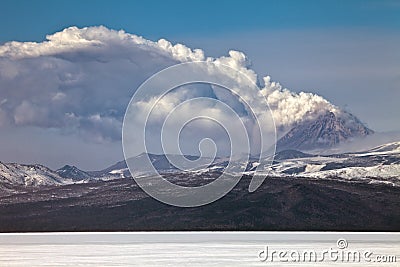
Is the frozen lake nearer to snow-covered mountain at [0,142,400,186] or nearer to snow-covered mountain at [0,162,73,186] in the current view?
snow-covered mountain at [0,142,400,186]

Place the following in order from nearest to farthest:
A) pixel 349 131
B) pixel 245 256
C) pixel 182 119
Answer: pixel 245 256
pixel 182 119
pixel 349 131

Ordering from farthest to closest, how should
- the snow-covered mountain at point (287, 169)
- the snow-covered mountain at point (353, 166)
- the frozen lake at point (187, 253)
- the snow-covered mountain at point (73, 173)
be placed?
the snow-covered mountain at point (353, 166)
the snow-covered mountain at point (287, 169)
the snow-covered mountain at point (73, 173)
the frozen lake at point (187, 253)

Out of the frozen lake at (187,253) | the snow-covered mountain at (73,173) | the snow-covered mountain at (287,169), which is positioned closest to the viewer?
the frozen lake at (187,253)

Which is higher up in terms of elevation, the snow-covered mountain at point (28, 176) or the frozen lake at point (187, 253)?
the snow-covered mountain at point (28, 176)

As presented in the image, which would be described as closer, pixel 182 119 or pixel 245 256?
pixel 245 256

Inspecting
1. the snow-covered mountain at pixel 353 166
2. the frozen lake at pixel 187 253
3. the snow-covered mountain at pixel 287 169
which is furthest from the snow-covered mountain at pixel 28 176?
the frozen lake at pixel 187 253

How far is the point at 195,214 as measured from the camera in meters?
45.5

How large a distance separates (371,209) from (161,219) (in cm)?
1104

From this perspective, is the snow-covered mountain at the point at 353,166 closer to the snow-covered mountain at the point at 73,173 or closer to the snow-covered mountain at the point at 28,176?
the snow-covered mountain at the point at 73,173

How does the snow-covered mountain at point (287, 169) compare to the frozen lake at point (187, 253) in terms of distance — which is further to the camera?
the snow-covered mountain at point (287, 169)

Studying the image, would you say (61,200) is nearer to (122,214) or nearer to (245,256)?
(122,214)

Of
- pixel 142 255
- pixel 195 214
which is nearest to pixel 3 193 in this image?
pixel 195 214

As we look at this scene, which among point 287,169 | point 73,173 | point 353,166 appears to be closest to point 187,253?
point 73,173

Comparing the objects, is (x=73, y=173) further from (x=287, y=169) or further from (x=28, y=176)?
(x=287, y=169)
